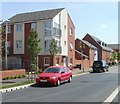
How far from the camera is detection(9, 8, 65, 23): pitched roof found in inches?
1908

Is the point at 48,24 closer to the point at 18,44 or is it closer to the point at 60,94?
the point at 18,44

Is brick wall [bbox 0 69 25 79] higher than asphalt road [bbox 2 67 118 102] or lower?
higher

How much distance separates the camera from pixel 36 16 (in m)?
50.1

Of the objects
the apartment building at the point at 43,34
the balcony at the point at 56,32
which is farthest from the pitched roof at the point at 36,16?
the balcony at the point at 56,32

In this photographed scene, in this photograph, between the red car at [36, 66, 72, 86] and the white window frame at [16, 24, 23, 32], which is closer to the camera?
the red car at [36, 66, 72, 86]

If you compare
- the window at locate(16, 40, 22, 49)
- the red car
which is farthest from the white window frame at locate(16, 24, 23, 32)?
the red car

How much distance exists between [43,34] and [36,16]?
4.16m

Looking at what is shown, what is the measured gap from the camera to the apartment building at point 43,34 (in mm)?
47312

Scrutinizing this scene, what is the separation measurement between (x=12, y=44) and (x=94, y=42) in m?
43.6

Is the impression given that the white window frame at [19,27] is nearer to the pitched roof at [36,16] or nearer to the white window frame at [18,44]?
the pitched roof at [36,16]

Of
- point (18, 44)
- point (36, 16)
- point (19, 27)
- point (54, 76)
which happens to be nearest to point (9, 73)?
point (54, 76)

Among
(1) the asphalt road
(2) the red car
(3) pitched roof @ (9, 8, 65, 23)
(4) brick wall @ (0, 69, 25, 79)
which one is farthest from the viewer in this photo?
(3) pitched roof @ (9, 8, 65, 23)

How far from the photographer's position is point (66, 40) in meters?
52.4

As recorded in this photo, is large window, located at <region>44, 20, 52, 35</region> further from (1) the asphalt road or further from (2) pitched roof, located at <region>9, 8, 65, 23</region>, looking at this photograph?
(1) the asphalt road
